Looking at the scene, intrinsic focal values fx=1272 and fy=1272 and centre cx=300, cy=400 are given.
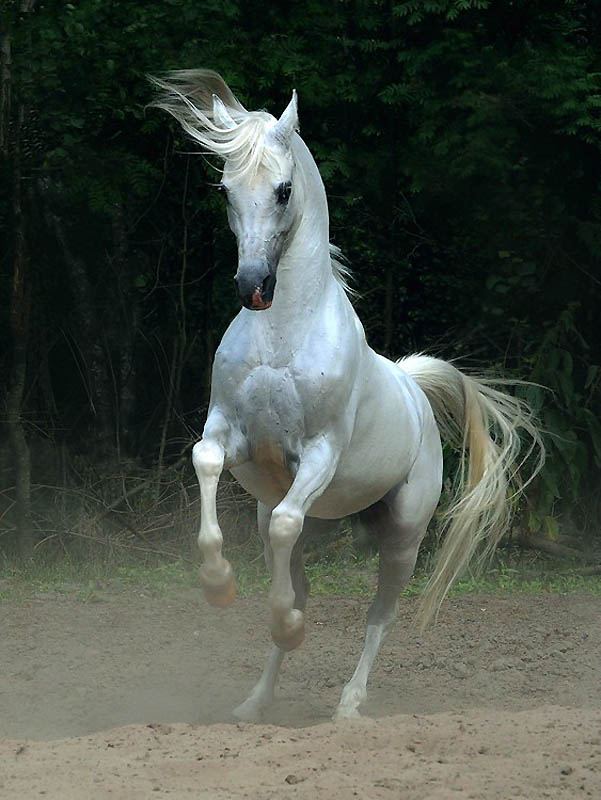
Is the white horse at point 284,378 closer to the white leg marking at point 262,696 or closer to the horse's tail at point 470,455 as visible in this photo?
the white leg marking at point 262,696

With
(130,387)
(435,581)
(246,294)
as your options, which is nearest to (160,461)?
(130,387)

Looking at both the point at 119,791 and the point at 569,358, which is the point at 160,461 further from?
the point at 119,791

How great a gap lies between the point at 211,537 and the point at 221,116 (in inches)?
59.4

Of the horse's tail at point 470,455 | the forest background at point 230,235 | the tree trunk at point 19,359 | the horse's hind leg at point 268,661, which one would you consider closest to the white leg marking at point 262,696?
the horse's hind leg at point 268,661

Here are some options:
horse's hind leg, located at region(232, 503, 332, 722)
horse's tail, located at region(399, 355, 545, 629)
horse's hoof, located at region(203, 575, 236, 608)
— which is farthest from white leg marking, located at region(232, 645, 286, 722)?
horse's hoof, located at region(203, 575, 236, 608)

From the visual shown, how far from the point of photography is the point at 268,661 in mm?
5566

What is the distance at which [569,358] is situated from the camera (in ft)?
30.3

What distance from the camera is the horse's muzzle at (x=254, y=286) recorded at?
4.17 metres

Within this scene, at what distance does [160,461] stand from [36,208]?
7.07 feet

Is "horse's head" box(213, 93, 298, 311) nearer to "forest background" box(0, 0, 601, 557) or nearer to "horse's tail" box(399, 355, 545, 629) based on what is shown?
"horse's tail" box(399, 355, 545, 629)

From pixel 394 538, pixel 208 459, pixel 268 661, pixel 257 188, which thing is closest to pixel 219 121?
pixel 257 188

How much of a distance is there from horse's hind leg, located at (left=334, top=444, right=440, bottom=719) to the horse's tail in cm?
24

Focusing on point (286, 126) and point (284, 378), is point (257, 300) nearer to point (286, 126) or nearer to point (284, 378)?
point (284, 378)

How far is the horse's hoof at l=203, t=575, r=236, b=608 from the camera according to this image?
4500mm
